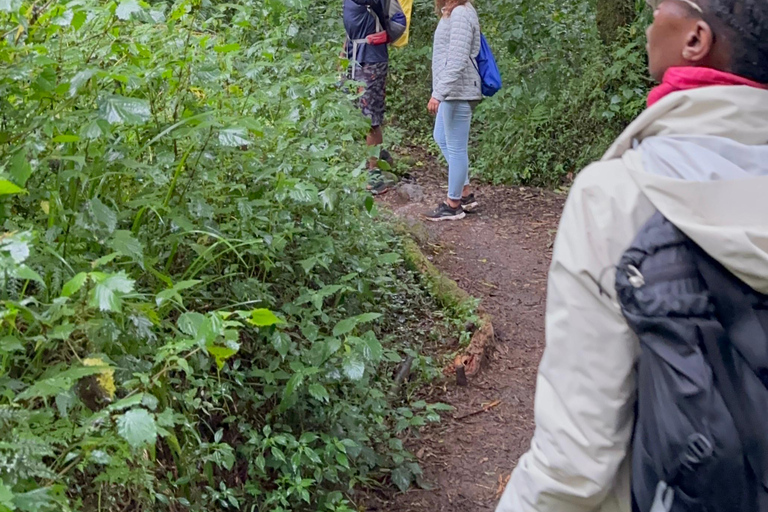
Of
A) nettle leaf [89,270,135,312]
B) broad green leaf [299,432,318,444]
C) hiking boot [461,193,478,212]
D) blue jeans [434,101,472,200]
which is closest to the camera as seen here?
nettle leaf [89,270,135,312]

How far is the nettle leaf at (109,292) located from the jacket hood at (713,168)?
1.29m

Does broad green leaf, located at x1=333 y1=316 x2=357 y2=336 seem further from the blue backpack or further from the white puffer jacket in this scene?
the blue backpack

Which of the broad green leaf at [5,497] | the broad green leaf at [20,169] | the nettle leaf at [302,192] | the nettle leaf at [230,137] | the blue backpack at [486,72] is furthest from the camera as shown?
the blue backpack at [486,72]

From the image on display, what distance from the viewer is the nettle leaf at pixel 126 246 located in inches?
98.5

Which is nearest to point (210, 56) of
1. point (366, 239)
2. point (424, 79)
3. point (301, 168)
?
point (301, 168)

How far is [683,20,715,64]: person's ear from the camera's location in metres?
1.43

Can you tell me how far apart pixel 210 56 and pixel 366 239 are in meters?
1.35

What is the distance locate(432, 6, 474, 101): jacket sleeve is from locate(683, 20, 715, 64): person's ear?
5.37 meters

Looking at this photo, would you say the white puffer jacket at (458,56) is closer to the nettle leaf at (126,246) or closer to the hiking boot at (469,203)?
the hiking boot at (469,203)

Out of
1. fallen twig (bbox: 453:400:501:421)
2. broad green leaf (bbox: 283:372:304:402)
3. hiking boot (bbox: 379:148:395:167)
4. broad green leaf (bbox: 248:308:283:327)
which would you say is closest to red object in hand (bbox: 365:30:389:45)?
hiking boot (bbox: 379:148:395:167)

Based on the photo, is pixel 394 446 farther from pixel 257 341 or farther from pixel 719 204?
pixel 719 204

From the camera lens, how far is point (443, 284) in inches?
219

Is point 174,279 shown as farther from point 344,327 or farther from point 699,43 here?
point 699,43

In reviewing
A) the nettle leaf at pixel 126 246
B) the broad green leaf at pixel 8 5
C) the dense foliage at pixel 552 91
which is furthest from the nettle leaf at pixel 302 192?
the dense foliage at pixel 552 91
